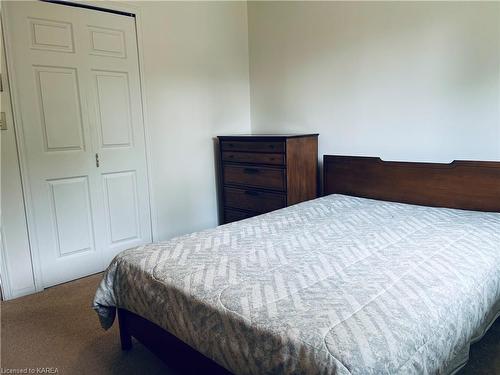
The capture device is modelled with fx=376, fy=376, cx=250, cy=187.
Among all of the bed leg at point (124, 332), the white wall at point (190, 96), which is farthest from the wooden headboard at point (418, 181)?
the bed leg at point (124, 332)

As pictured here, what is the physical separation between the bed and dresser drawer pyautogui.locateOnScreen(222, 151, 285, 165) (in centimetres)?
77

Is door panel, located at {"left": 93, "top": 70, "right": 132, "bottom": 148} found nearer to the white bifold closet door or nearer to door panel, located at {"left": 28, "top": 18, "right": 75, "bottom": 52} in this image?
the white bifold closet door

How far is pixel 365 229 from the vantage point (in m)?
2.05

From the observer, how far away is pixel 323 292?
4.31 ft

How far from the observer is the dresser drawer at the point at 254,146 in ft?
10.0

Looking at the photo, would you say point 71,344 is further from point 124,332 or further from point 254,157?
point 254,157

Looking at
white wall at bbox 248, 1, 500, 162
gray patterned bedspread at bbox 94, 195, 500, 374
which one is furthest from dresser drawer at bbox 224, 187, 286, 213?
gray patterned bedspread at bbox 94, 195, 500, 374

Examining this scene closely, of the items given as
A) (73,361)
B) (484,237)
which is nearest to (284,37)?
(484,237)

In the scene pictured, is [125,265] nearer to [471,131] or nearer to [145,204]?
[145,204]

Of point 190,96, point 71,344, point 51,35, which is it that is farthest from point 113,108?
point 71,344

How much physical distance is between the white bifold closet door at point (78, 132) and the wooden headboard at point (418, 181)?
5.44 feet

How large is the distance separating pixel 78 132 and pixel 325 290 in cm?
230

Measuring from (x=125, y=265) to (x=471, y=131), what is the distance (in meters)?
2.29

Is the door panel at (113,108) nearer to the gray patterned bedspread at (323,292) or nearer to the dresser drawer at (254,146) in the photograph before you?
the dresser drawer at (254,146)
